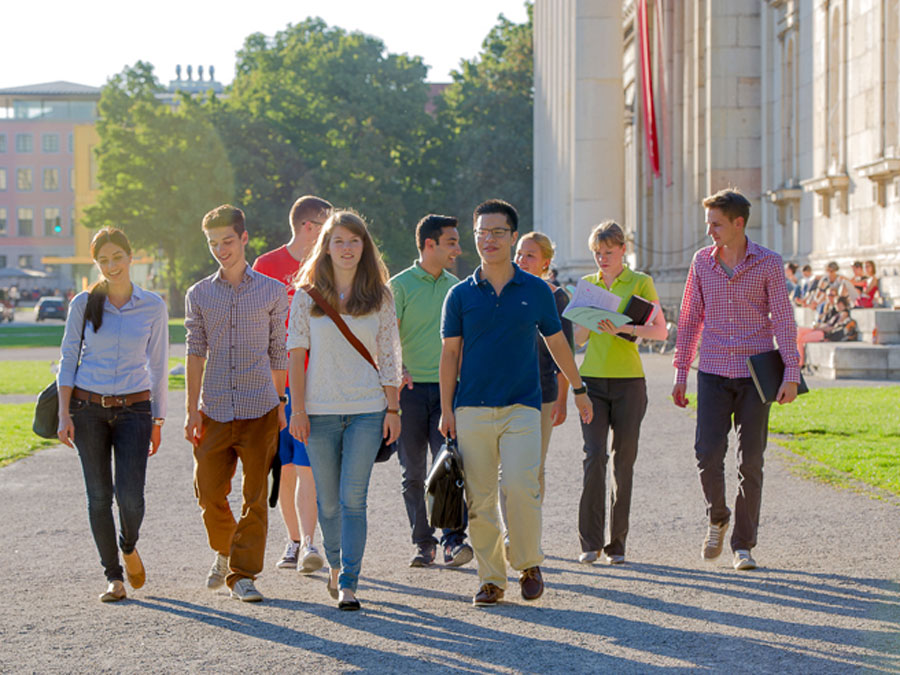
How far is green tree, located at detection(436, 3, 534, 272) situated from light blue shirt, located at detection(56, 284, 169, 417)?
196 feet

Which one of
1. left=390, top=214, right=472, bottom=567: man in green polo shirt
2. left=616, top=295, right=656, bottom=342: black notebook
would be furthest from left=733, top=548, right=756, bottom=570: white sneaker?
left=390, top=214, right=472, bottom=567: man in green polo shirt

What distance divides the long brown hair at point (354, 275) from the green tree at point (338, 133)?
57720mm

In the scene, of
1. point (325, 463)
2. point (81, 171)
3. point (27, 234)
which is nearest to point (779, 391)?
point (325, 463)

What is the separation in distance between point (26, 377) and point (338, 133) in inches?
1676

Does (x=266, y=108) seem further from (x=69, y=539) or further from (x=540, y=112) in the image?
(x=69, y=539)

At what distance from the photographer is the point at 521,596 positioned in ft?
22.8

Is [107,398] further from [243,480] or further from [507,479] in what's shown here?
[507,479]

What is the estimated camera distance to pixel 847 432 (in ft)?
44.6

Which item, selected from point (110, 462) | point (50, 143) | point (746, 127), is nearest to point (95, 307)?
point (110, 462)

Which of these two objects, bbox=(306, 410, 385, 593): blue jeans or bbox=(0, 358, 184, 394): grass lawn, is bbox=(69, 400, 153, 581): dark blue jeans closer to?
bbox=(306, 410, 385, 593): blue jeans

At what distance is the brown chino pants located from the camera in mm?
7055

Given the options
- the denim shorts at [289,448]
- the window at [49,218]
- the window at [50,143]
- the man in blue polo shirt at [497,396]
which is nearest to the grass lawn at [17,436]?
the denim shorts at [289,448]

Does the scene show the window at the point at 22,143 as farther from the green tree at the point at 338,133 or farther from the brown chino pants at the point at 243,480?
the brown chino pants at the point at 243,480

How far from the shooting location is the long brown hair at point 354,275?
6.80m
